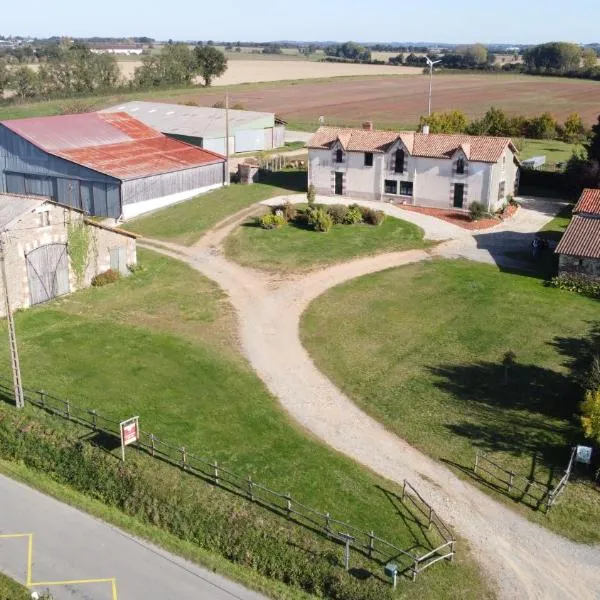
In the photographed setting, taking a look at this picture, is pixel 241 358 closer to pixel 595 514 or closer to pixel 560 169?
pixel 595 514

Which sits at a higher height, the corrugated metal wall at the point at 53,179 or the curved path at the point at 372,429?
the corrugated metal wall at the point at 53,179

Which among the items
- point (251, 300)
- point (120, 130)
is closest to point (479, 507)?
point (251, 300)

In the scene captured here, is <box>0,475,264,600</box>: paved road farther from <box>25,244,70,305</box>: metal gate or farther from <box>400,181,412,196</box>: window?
<box>400,181,412,196</box>: window

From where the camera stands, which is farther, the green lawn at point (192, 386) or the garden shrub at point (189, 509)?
the green lawn at point (192, 386)

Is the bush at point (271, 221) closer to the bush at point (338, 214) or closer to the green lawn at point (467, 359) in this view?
the bush at point (338, 214)

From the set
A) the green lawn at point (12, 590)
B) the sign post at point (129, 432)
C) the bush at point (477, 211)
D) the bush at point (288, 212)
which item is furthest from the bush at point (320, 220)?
the green lawn at point (12, 590)
